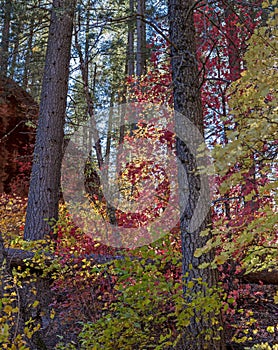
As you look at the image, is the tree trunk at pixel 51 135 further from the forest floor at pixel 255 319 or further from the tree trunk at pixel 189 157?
the forest floor at pixel 255 319

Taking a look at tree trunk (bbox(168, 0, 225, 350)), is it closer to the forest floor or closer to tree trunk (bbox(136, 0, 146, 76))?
the forest floor

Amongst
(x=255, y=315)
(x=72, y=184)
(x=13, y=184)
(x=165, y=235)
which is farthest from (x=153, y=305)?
(x=13, y=184)

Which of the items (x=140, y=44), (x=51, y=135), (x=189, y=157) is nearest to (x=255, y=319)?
(x=189, y=157)

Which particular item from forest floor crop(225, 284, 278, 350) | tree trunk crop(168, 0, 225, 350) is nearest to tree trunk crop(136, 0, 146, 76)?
tree trunk crop(168, 0, 225, 350)

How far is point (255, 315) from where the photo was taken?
4820mm

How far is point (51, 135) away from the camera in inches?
235

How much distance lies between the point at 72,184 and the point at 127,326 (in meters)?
6.87

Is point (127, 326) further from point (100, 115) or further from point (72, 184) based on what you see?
point (100, 115)

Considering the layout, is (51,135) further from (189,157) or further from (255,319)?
(255,319)

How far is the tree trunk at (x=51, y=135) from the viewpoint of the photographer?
5.70 m

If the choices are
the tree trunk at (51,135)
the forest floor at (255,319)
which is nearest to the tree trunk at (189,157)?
the forest floor at (255,319)

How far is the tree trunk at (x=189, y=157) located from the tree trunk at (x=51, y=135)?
232cm

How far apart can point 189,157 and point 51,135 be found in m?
2.98

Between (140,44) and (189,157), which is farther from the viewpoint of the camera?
(140,44)
